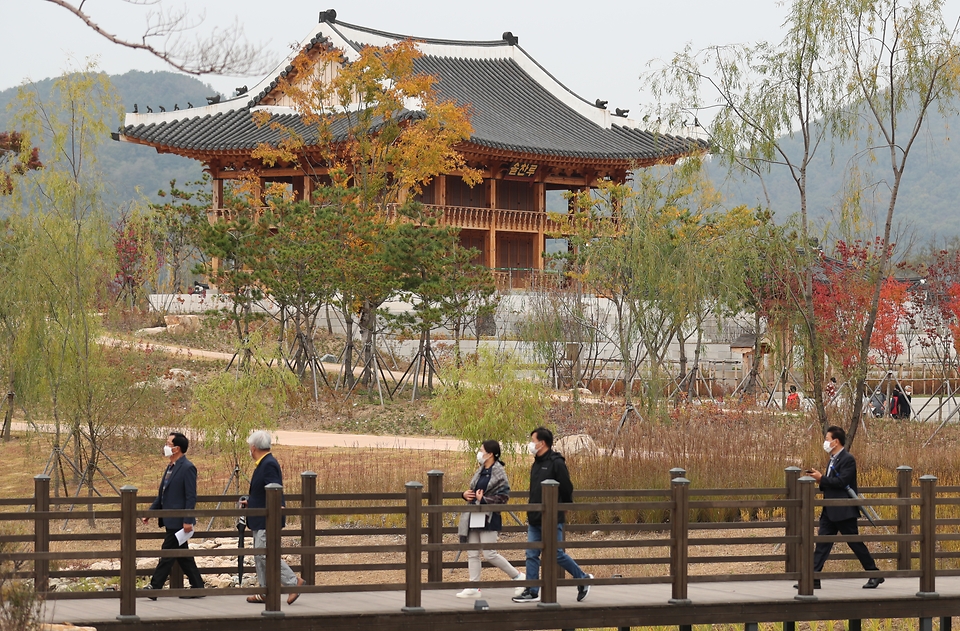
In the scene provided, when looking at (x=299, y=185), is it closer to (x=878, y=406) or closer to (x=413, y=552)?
(x=878, y=406)

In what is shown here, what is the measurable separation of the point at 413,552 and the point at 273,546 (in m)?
0.90

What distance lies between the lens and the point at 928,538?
8758 mm

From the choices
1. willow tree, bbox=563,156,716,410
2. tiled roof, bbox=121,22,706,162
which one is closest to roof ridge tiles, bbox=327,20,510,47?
tiled roof, bbox=121,22,706,162

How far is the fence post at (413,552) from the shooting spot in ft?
25.4

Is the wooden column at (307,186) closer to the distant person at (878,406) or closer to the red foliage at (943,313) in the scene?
the distant person at (878,406)

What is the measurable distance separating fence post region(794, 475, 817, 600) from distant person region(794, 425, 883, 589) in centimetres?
32

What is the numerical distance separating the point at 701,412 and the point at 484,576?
7.94m

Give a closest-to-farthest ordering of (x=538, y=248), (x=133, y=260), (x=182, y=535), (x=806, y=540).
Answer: (x=182, y=535) → (x=806, y=540) → (x=133, y=260) → (x=538, y=248)

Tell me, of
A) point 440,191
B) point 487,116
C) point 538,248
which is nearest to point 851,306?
point 440,191

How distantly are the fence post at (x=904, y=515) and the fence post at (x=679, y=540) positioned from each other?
1.89m

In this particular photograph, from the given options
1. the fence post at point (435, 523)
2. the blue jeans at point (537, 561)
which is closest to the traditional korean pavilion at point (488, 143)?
the fence post at point (435, 523)

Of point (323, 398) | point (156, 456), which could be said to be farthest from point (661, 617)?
point (323, 398)

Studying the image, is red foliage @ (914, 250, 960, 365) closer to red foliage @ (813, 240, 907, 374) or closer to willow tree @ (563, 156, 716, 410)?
red foliage @ (813, 240, 907, 374)

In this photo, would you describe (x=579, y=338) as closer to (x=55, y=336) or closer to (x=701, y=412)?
(x=701, y=412)
